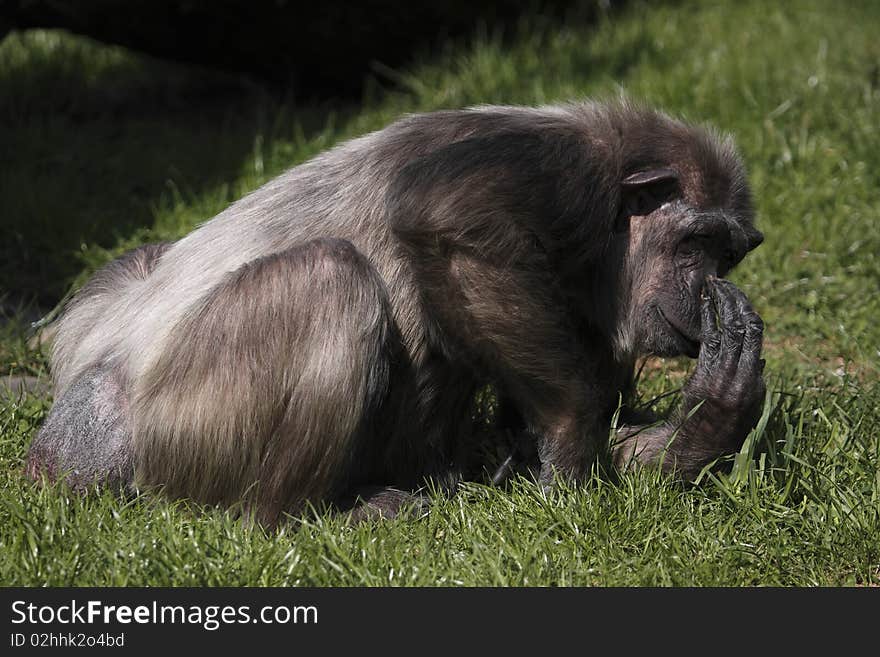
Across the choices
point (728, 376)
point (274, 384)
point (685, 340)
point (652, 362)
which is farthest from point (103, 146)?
point (728, 376)

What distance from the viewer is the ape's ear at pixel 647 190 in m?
4.66

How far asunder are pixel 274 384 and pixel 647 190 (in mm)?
1666

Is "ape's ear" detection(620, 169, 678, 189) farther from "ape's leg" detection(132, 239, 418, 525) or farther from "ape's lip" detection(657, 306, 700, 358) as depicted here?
"ape's leg" detection(132, 239, 418, 525)

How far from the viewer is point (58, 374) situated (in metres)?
5.19

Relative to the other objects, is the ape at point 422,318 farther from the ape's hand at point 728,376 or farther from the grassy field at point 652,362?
the grassy field at point 652,362

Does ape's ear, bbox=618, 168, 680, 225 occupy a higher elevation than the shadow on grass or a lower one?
higher

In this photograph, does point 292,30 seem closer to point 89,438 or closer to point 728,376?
point 89,438

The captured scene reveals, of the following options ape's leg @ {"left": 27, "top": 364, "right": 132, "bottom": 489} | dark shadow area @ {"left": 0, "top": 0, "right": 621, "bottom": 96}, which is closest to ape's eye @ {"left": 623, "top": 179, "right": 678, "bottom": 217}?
ape's leg @ {"left": 27, "top": 364, "right": 132, "bottom": 489}

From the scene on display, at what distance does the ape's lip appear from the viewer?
4.77 metres

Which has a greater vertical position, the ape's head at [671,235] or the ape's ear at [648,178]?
the ape's ear at [648,178]

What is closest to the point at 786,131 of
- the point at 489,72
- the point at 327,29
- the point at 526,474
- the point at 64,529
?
the point at 489,72

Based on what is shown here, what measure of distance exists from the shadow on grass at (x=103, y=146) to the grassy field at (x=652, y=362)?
0.02 m

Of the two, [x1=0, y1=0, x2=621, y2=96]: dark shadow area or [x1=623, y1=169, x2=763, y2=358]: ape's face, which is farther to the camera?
[x1=0, y1=0, x2=621, y2=96]: dark shadow area

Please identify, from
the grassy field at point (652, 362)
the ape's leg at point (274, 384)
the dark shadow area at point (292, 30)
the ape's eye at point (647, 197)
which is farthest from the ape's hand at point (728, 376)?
the dark shadow area at point (292, 30)
